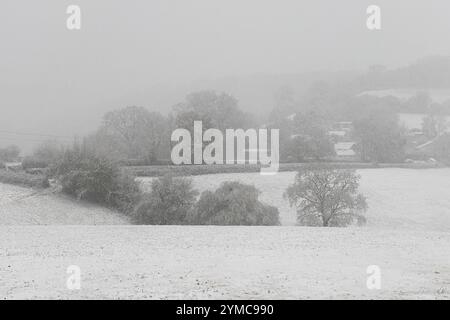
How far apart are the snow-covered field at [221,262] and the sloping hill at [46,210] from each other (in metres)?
7.89

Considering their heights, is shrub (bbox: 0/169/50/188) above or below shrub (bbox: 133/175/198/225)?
above

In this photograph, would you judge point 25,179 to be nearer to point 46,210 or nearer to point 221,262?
point 46,210

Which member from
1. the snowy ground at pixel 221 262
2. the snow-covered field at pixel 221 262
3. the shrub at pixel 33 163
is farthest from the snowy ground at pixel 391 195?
the snow-covered field at pixel 221 262

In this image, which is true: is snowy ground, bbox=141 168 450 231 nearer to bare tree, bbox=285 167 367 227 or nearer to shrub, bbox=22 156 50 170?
bare tree, bbox=285 167 367 227

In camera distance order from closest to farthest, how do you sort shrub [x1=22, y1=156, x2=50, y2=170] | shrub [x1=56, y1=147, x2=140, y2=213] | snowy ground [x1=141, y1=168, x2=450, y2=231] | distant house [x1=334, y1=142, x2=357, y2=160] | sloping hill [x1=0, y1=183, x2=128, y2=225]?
sloping hill [x1=0, y1=183, x2=128, y2=225]
shrub [x1=56, y1=147, x2=140, y2=213]
snowy ground [x1=141, y1=168, x2=450, y2=231]
shrub [x1=22, y1=156, x2=50, y2=170]
distant house [x1=334, y1=142, x2=357, y2=160]

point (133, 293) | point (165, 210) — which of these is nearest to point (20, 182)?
point (165, 210)

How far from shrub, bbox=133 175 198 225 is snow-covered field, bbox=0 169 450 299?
10.1 m

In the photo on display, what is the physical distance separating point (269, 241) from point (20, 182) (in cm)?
2672

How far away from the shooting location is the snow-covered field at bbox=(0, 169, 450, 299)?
15.0 metres

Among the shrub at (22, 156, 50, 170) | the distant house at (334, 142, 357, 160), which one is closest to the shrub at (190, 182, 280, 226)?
the shrub at (22, 156, 50, 170)

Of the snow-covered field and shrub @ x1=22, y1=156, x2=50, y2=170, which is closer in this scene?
the snow-covered field

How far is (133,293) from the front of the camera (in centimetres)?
1472

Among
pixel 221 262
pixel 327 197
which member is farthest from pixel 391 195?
pixel 221 262

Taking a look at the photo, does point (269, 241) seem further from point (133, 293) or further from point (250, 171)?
point (250, 171)
